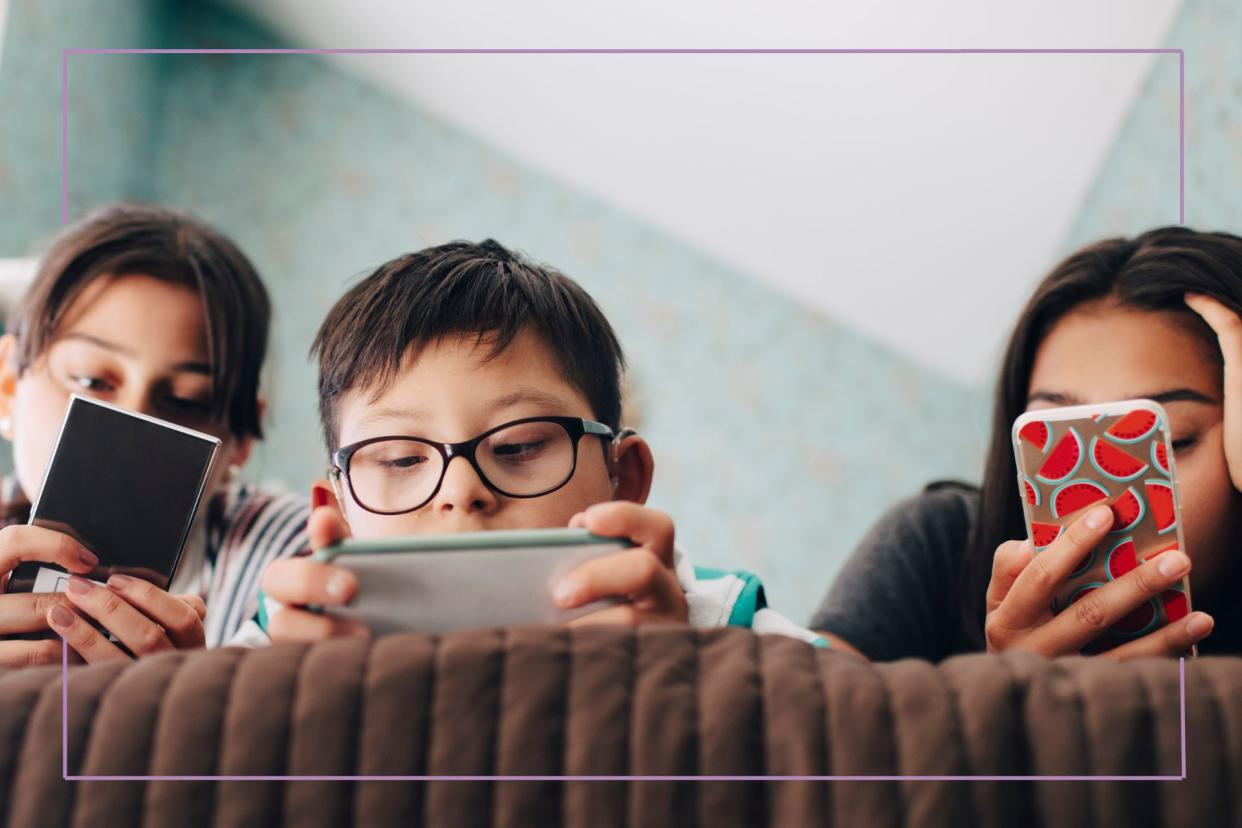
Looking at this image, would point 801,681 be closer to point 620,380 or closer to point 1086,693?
point 1086,693

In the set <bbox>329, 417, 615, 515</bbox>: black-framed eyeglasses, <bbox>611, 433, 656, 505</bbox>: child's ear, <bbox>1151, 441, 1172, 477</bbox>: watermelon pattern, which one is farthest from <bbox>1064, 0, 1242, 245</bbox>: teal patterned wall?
<bbox>329, 417, 615, 515</bbox>: black-framed eyeglasses

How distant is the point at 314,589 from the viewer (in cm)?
46

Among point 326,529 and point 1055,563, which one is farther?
point 1055,563

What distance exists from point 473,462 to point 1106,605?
1.39ft

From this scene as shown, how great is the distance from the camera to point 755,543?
3166 mm

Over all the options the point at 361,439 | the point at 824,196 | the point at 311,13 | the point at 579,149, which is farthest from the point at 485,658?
the point at 311,13

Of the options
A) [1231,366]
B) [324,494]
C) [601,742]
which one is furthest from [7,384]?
[1231,366]

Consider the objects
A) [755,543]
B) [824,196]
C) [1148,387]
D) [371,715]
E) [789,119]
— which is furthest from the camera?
[755,543]

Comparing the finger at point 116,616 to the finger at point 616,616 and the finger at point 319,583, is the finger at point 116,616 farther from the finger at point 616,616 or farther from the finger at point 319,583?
the finger at point 616,616

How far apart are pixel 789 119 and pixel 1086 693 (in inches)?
78.4

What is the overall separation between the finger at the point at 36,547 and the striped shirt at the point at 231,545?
388 mm

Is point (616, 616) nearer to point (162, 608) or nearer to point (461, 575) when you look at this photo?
point (461, 575)

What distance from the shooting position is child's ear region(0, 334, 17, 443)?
3.43ft

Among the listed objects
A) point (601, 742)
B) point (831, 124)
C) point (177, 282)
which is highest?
point (831, 124)
